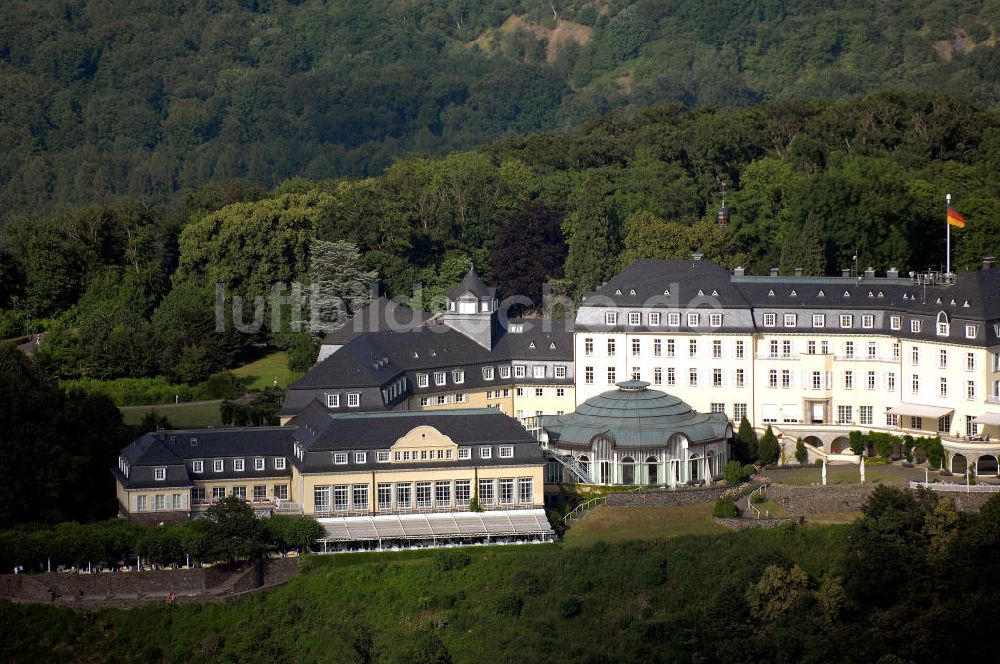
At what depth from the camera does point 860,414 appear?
86500mm

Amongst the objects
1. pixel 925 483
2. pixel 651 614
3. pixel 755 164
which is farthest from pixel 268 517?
pixel 755 164

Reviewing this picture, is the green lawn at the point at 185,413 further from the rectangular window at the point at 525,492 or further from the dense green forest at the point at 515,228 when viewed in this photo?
the rectangular window at the point at 525,492

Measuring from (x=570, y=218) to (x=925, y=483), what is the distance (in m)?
42.5

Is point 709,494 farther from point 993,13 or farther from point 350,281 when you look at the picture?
point 993,13

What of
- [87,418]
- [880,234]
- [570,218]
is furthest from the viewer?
[570,218]

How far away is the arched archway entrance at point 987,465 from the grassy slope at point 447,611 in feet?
33.3

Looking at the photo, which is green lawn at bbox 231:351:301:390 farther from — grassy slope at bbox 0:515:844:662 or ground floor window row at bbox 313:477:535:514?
grassy slope at bbox 0:515:844:662

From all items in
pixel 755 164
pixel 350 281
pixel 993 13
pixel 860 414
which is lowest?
pixel 860 414

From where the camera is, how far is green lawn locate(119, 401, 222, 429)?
9069 cm

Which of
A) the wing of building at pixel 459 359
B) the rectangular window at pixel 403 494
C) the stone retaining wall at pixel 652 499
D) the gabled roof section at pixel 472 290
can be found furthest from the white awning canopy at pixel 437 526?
the gabled roof section at pixel 472 290

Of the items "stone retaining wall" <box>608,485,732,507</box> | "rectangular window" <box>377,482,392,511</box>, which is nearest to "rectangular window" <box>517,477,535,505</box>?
"stone retaining wall" <box>608,485,732,507</box>

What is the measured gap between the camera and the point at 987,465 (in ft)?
268

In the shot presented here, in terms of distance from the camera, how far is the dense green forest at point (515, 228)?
10306 centimetres

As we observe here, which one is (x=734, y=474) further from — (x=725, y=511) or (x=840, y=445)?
(x=840, y=445)
